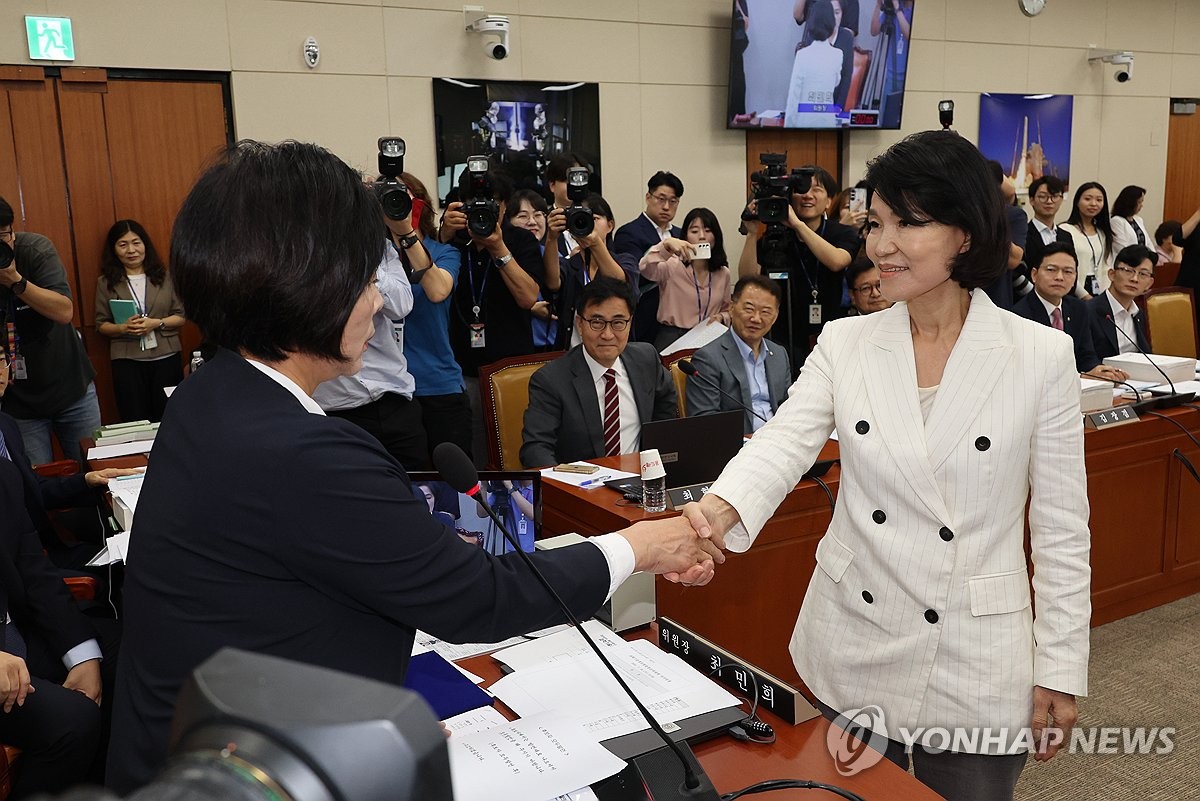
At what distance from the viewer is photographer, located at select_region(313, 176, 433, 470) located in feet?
10.9

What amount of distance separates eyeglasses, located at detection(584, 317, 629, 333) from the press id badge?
1154 millimetres

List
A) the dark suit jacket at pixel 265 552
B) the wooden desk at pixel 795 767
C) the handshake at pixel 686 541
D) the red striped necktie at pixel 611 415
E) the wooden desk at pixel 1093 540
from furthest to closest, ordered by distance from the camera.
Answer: the red striped necktie at pixel 611 415 → the wooden desk at pixel 1093 540 → the handshake at pixel 686 541 → the wooden desk at pixel 795 767 → the dark suit jacket at pixel 265 552

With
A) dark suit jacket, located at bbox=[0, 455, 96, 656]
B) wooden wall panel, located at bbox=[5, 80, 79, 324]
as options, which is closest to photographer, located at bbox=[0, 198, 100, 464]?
wooden wall panel, located at bbox=[5, 80, 79, 324]

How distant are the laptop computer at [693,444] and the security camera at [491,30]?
3.96m

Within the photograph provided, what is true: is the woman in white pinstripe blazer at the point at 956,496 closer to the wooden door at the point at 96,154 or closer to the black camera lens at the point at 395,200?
the black camera lens at the point at 395,200

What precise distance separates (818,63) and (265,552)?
22.6 feet

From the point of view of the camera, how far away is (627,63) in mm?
6559

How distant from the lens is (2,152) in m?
Result: 5.00

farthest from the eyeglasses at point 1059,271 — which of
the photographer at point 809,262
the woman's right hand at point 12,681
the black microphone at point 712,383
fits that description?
the woman's right hand at point 12,681

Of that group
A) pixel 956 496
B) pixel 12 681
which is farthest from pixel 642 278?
pixel 956 496

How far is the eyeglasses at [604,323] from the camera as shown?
3385mm

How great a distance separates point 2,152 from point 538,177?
2970mm

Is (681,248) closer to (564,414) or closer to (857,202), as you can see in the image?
(857,202)

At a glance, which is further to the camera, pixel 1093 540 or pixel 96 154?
pixel 96 154
